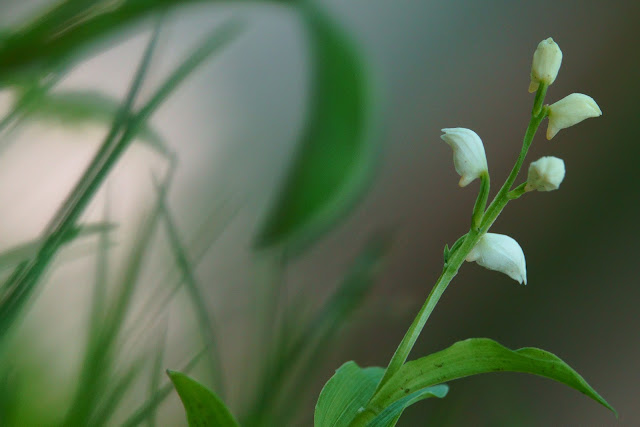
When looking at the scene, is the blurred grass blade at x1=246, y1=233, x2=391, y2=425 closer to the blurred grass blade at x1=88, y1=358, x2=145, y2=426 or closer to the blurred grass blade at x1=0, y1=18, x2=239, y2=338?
the blurred grass blade at x1=88, y1=358, x2=145, y2=426

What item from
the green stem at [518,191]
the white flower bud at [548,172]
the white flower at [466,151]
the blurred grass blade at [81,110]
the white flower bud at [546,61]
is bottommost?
the green stem at [518,191]

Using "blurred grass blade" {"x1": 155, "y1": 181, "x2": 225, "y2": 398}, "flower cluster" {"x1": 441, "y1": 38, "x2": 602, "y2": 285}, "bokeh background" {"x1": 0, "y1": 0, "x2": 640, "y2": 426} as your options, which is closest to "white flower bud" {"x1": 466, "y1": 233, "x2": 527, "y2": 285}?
"flower cluster" {"x1": 441, "y1": 38, "x2": 602, "y2": 285}

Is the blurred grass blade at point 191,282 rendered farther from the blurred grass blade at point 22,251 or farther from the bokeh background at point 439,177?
the bokeh background at point 439,177

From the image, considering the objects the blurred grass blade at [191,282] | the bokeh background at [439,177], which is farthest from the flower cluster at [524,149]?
the bokeh background at [439,177]

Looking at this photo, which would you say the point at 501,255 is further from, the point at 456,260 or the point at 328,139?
the point at 328,139

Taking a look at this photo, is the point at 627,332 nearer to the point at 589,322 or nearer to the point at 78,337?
the point at 589,322

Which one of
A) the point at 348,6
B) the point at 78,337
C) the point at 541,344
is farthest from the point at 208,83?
the point at 541,344

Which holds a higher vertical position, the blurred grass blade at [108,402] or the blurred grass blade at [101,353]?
the blurred grass blade at [101,353]
